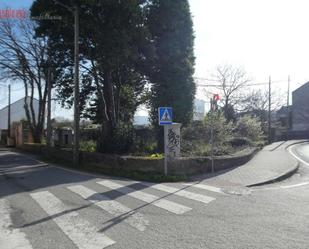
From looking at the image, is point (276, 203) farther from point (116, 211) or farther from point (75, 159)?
point (75, 159)

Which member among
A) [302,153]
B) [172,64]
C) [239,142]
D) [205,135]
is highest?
[172,64]

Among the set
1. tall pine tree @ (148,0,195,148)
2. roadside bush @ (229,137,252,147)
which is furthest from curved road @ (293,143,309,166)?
tall pine tree @ (148,0,195,148)

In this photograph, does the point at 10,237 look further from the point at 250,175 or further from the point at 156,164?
the point at 250,175

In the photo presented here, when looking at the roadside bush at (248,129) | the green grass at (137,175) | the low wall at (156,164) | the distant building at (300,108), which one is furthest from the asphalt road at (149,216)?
the distant building at (300,108)

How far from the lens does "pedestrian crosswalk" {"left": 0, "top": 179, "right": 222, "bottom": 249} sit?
5.87m

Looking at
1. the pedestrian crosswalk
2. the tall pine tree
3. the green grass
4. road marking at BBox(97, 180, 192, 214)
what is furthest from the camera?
the tall pine tree

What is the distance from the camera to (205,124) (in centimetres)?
2295

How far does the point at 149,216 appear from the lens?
7254mm

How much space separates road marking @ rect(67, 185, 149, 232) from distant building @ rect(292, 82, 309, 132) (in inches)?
2099

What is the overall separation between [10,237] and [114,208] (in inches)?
→ 99.0

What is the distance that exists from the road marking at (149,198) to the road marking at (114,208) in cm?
76

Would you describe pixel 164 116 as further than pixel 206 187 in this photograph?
Yes

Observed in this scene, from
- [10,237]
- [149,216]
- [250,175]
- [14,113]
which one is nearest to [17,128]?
[14,113]

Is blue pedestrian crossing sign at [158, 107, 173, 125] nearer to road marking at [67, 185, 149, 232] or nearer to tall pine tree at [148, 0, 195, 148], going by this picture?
road marking at [67, 185, 149, 232]
